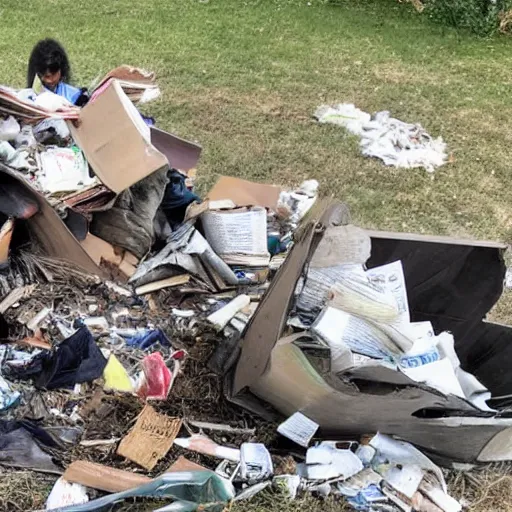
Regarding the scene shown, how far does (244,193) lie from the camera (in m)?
3.87

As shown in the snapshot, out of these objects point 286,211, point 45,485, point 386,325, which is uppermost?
point 386,325

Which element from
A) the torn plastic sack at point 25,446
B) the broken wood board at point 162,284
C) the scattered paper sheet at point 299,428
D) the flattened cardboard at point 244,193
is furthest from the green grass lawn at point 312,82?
the torn plastic sack at point 25,446

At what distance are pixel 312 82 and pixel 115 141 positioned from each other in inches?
134

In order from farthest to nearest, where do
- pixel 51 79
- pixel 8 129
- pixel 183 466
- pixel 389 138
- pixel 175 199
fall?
pixel 389 138, pixel 51 79, pixel 175 199, pixel 8 129, pixel 183 466

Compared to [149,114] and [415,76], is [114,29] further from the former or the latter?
[415,76]

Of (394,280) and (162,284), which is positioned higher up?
(394,280)

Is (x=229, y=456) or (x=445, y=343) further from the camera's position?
(x=445, y=343)

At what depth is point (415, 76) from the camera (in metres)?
6.71

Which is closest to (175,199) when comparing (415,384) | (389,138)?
(415,384)

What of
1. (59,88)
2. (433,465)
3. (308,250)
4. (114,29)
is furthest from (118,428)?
(114,29)

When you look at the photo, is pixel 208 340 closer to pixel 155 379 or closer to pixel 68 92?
pixel 155 379

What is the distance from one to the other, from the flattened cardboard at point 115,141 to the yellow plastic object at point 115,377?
83 centimetres

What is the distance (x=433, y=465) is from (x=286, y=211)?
5.60 ft

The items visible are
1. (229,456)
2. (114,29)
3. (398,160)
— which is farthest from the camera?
(114,29)
